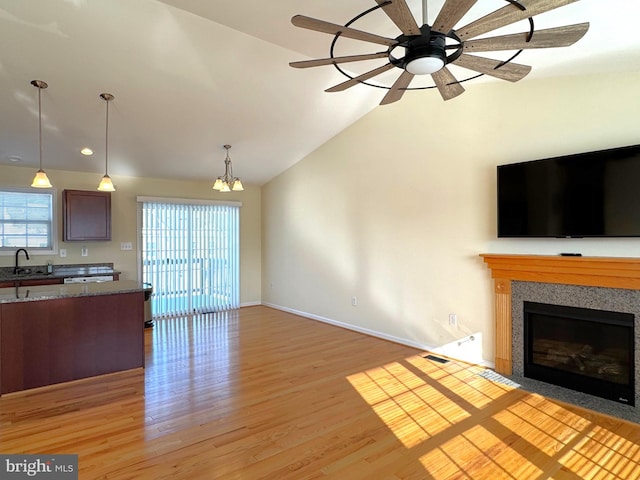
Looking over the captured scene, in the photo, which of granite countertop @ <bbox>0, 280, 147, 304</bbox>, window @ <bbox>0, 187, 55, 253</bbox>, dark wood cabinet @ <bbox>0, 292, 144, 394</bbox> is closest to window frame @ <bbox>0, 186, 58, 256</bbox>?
window @ <bbox>0, 187, 55, 253</bbox>

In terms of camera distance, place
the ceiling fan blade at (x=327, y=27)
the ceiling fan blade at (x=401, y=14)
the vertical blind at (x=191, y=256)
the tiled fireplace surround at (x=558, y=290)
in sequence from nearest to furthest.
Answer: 1. the ceiling fan blade at (x=401, y=14)
2. the ceiling fan blade at (x=327, y=27)
3. the tiled fireplace surround at (x=558, y=290)
4. the vertical blind at (x=191, y=256)

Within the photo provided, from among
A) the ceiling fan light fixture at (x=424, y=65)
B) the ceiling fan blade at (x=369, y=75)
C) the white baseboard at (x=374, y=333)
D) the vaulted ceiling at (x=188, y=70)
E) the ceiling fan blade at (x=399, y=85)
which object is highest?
the vaulted ceiling at (x=188, y=70)

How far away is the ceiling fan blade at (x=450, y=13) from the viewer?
1.54 m

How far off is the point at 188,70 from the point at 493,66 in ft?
9.31

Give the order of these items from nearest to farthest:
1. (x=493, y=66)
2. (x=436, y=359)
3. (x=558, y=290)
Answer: (x=493, y=66), (x=558, y=290), (x=436, y=359)

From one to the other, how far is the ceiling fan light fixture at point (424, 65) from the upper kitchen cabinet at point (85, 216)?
5289 millimetres

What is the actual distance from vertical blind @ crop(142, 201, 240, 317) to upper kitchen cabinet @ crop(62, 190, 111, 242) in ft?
2.17

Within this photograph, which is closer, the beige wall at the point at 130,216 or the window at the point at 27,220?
the window at the point at 27,220

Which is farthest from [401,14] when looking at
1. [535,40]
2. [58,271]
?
[58,271]

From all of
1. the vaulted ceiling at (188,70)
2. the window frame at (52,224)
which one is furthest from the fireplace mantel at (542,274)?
the window frame at (52,224)

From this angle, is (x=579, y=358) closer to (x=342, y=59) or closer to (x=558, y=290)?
(x=558, y=290)

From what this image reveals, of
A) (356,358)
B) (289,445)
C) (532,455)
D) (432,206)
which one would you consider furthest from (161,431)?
(432,206)

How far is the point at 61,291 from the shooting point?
356 centimetres

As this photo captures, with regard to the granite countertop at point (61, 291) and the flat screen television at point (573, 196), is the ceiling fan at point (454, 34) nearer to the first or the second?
the flat screen television at point (573, 196)
